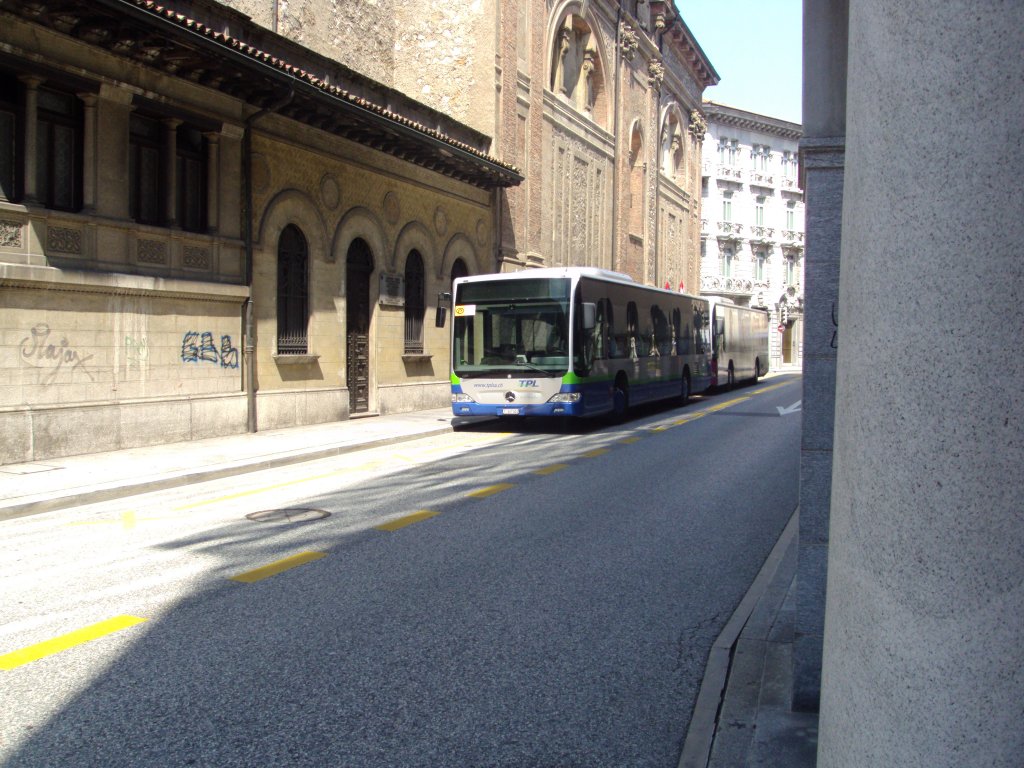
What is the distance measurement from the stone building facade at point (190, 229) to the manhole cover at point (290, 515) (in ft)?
17.4

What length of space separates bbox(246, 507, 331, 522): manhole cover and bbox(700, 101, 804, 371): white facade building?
195 ft

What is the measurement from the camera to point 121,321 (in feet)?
47.9

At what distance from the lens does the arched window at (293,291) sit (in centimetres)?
1866

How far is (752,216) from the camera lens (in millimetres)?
69438

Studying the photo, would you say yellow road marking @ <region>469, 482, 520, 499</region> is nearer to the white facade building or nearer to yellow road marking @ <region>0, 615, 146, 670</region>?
yellow road marking @ <region>0, 615, 146, 670</region>

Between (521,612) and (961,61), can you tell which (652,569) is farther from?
(961,61)

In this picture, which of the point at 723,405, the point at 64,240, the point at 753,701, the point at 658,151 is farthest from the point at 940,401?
the point at 658,151

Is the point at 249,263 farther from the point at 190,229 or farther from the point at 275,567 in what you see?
the point at 275,567

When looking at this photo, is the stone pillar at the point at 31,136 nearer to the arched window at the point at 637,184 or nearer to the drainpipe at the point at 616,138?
the drainpipe at the point at 616,138

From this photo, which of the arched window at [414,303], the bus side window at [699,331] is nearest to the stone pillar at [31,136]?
the arched window at [414,303]

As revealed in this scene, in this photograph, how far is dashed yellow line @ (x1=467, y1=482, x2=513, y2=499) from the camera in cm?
1048

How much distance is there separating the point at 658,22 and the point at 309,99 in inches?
1322

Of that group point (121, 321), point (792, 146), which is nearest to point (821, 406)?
point (121, 321)

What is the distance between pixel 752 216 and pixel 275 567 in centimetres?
6673
